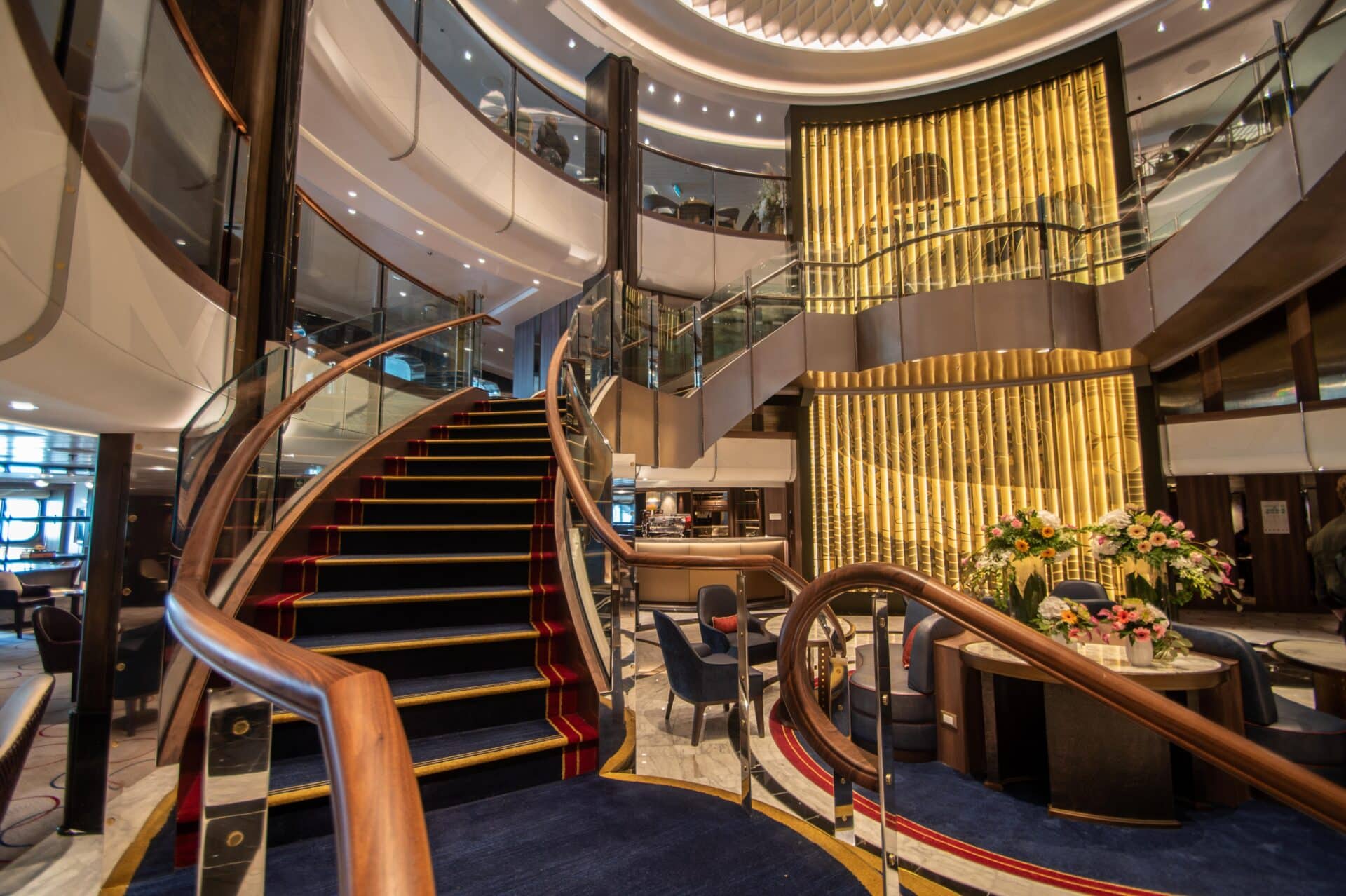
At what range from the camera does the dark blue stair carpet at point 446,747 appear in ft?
7.37

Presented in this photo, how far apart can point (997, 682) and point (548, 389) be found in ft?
10.2

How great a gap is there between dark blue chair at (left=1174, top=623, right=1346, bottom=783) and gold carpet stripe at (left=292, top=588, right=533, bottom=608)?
3.85m

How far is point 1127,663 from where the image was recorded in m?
3.56

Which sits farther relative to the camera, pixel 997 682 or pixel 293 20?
pixel 293 20

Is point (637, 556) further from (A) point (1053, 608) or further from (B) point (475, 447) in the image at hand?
(B) point (475, 447)

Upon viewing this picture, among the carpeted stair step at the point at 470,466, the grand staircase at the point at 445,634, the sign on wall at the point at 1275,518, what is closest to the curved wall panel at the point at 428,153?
the carpeted stair step at the point at 470,466

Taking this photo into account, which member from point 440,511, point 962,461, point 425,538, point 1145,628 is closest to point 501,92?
point 440,511

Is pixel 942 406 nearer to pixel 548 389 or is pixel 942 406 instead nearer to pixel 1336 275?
pixel 1336 275

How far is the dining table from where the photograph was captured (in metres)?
3.26

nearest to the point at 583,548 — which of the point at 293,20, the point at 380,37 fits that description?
the point at 293,20

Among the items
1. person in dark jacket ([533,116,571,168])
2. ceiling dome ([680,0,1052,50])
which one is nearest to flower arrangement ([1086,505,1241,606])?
person in dark jacket ([533,116,571,168])

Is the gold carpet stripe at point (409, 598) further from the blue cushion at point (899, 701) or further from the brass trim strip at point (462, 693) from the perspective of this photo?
Result: the blue cushion at point (899, 701)

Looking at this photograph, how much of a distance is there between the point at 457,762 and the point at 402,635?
77 centimetres

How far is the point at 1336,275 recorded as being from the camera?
6.60 m
